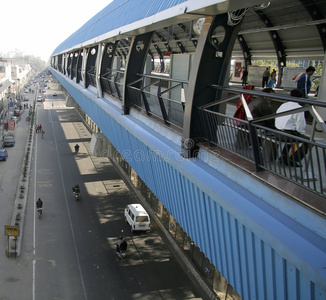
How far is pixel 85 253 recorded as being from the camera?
1225 cm

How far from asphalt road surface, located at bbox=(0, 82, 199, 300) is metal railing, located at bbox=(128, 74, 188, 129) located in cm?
597

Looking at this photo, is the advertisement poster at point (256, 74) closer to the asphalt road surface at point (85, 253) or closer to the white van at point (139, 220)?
the white van at point (139, 220)

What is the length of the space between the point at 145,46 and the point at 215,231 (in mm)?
5404

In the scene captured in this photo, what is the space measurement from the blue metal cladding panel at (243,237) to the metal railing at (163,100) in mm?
731

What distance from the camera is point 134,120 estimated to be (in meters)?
8.01

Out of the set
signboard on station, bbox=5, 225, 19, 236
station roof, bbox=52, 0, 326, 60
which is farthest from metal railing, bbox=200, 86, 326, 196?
signboard on station, bbox=5, 225, 19, 236

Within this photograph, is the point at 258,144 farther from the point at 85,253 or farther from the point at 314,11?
the point at 85,253

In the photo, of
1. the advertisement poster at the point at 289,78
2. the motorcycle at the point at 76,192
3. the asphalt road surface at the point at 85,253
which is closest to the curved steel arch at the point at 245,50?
the advertisement poster at the point at 289,78

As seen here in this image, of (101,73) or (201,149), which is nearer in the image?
(201,149)

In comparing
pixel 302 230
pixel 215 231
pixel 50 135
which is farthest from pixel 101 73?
pixel 50 135

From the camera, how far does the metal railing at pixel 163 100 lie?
5.79m

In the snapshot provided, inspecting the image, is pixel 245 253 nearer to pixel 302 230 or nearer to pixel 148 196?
pixel 302 230

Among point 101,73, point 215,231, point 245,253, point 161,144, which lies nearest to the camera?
point 245,253

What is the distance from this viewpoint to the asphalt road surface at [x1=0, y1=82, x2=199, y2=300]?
33.8 feet
